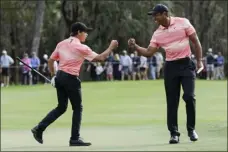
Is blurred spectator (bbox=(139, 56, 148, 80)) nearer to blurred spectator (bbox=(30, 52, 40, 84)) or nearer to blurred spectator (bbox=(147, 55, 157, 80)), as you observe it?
blurred spectator (bbox=(147, 55, 157, 80))

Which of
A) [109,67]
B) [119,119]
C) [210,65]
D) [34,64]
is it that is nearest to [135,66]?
[109,67]

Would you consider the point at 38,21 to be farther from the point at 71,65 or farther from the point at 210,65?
the point at 71,65

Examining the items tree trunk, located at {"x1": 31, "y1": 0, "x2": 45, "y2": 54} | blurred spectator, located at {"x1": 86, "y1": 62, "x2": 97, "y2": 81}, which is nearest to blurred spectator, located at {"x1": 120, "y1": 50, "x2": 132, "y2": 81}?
blurred spectator, located at {"x1": 86, "y1": 62, "x2": 97, "y2": 81}

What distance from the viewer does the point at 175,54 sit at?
9500 millimetres

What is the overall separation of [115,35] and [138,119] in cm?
3126

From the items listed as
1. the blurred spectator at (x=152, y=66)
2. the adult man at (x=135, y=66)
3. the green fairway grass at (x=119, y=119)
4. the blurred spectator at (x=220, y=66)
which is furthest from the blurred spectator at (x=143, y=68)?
the green fairway grass at (x=119, y=119)

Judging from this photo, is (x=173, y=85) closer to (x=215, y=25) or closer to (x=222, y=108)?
(x=222, y=108)

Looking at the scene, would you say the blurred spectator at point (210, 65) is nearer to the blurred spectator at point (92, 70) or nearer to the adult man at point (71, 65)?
the blurred spectator at point (92, 70)

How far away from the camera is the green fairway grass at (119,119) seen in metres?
11.9

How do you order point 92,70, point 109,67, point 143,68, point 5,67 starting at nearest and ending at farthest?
1. point 5,67
2. point 143,68
3. point 109,67
4. point 92,70

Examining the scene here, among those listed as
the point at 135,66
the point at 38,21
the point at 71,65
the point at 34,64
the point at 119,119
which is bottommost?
the point at 119,119

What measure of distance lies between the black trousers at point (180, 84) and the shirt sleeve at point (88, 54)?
112 cm

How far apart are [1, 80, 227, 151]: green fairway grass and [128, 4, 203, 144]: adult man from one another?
0.61 meters

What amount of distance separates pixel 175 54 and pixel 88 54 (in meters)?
1.37
